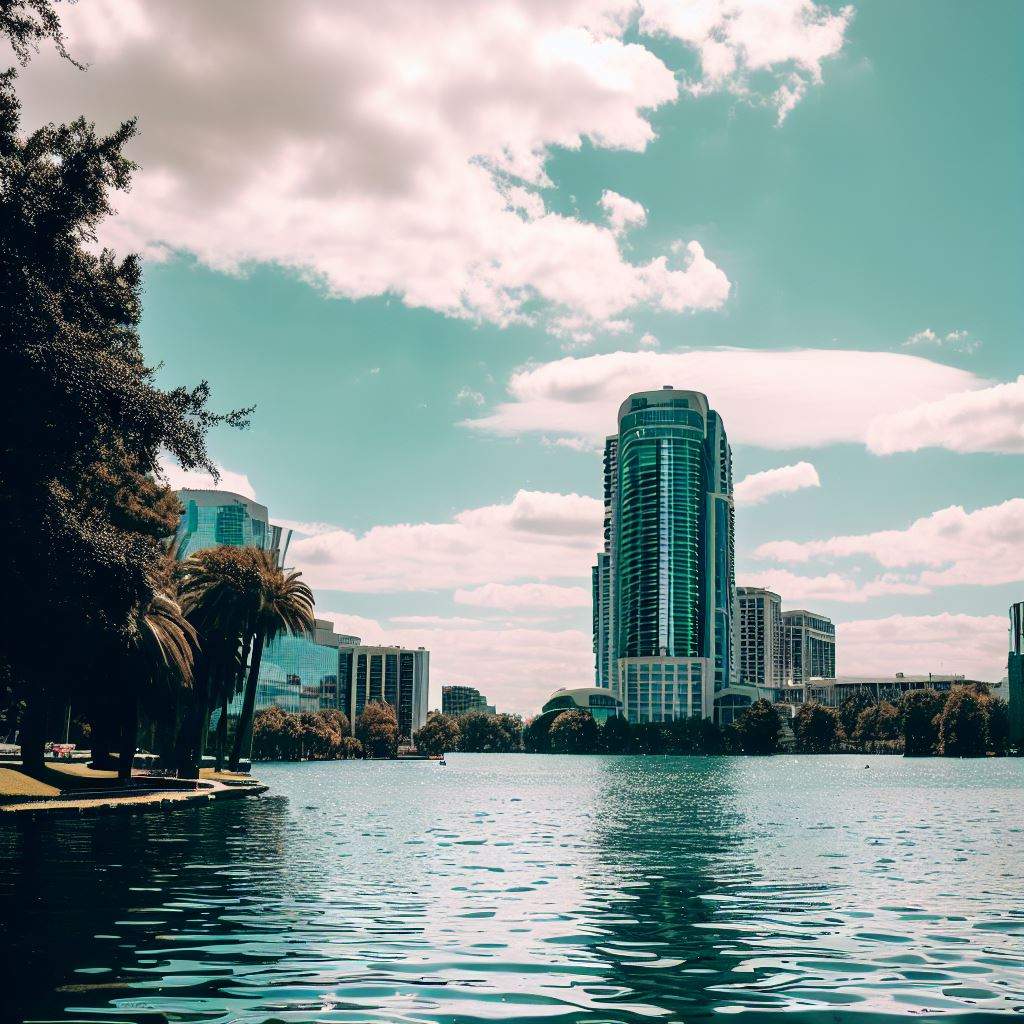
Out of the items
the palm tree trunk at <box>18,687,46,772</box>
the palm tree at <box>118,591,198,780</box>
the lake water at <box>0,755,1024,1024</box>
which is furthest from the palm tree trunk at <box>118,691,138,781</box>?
the lake water at <box>0,755,1024,1024</box>

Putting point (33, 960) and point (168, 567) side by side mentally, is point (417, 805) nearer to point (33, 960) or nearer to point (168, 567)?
point (168, 567)

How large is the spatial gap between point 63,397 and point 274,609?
221 ft

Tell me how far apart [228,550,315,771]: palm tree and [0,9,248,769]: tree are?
55154 mm

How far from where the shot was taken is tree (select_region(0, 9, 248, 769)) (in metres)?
34.5

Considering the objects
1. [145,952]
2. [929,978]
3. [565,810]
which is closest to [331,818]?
[565,810]

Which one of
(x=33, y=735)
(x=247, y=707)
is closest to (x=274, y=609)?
(x=247, y=707)

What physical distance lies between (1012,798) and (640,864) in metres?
65.5

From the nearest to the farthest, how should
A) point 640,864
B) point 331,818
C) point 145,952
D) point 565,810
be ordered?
point 145,952 < point 640,864 < point 331,818 < point 565,810

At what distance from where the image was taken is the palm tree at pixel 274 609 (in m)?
100

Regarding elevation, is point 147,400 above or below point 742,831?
above

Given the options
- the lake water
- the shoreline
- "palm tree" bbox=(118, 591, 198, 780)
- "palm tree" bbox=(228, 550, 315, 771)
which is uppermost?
"palm tree" bbox=(228, 550, 315, 771)

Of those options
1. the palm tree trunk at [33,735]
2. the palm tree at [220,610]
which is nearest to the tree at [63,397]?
the palm tree trunk at [33,735]

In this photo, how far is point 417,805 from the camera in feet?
263

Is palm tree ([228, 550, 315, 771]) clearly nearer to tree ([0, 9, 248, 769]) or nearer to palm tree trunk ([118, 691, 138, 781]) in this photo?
palm tree trunk ([118, 691, 138, 781])
